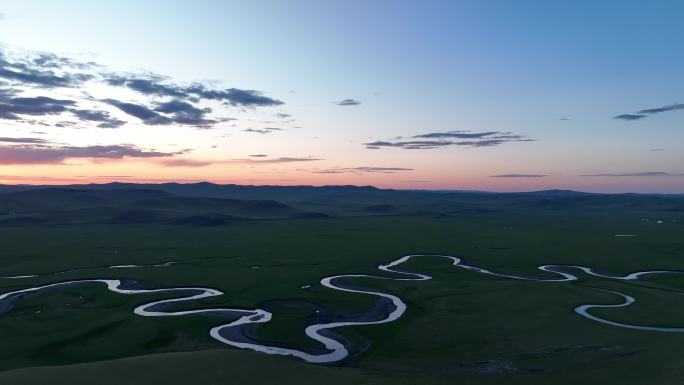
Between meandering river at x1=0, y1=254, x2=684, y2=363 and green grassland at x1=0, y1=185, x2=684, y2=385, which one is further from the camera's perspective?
meandering river at x1=0, y1=254, x2=684, y2=363

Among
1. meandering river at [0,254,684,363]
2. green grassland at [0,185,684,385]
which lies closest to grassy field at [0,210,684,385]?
green grassland at [0,185,684,385]

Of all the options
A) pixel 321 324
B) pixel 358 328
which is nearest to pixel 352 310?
pixel 321 324

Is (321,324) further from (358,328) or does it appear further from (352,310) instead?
(352,310)

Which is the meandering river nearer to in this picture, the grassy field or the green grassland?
the grassy field

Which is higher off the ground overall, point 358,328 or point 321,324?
point 358,328

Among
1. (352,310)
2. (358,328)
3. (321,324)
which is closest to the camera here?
(358,328)

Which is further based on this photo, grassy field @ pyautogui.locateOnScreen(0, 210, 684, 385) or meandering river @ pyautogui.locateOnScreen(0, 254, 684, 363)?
meandering river @ pyautogui.locateOnScreen(0, 254, 684, 363)

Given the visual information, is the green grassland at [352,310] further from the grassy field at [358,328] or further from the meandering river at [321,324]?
the meandering river at [321,324]
